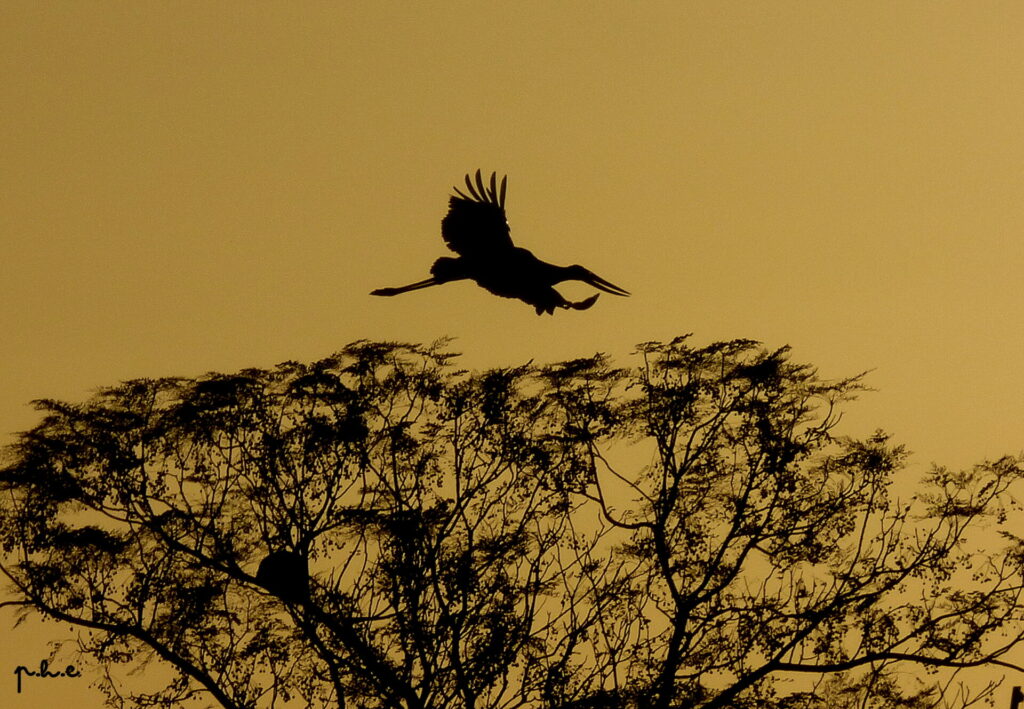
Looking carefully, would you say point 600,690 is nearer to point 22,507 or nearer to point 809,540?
point 809,540

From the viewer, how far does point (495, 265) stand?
70.4 feet

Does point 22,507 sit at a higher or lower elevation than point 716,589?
higher

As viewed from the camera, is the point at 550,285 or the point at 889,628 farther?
the point at 889,628

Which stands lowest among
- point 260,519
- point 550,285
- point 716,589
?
point 550,285

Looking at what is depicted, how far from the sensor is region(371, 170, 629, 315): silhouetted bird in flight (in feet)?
70.3

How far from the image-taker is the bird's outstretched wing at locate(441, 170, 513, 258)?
2144 centimetres

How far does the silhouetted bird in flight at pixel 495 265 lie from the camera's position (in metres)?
21.4

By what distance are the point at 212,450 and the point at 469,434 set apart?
11.6ft

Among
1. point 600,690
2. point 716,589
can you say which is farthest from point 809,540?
point 600,690

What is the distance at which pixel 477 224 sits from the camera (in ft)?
70.7

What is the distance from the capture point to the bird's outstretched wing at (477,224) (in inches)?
844

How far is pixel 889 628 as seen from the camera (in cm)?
3105

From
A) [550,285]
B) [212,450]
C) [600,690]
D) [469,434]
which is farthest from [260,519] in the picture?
[550,285]

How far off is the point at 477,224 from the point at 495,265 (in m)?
0.44
